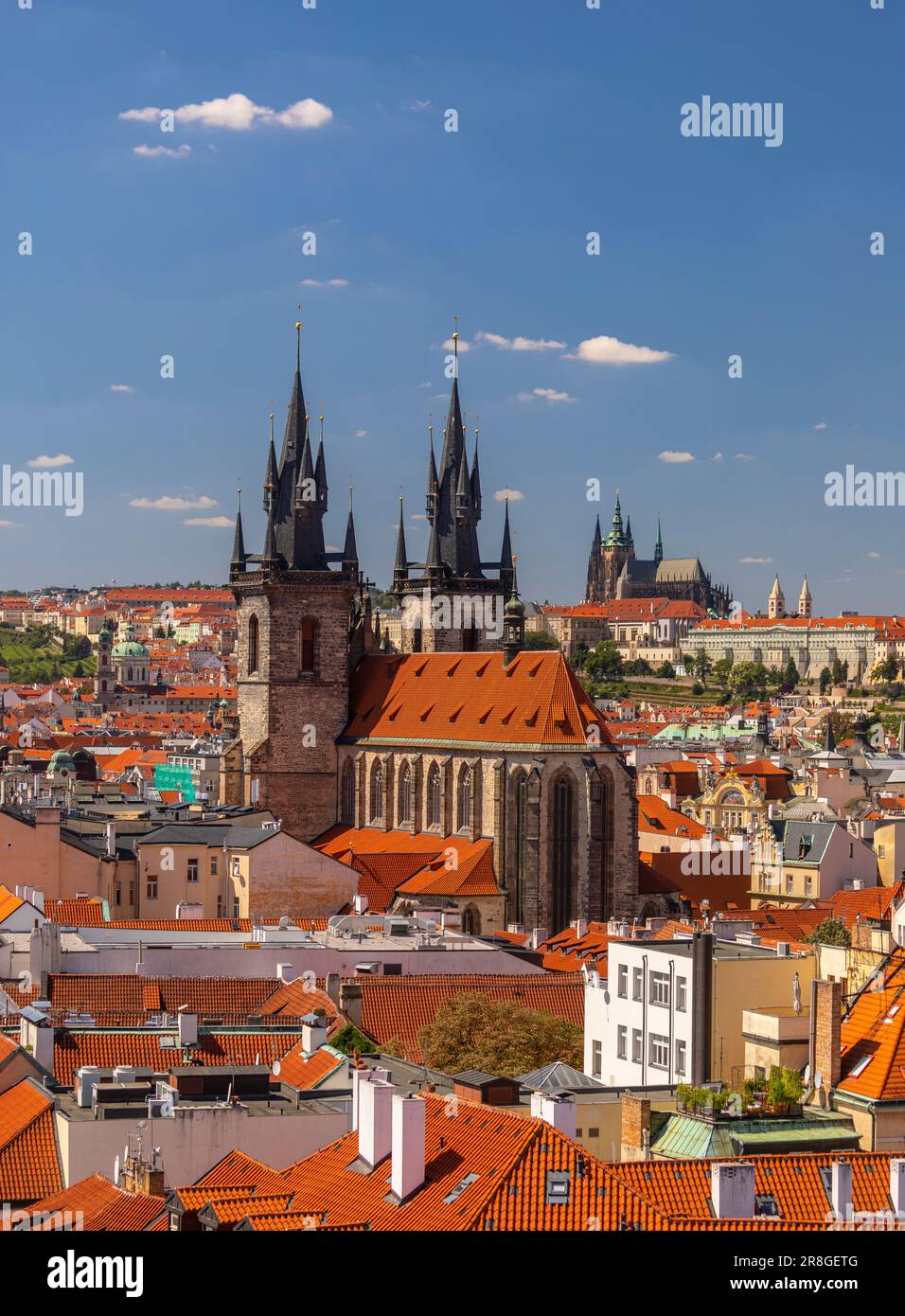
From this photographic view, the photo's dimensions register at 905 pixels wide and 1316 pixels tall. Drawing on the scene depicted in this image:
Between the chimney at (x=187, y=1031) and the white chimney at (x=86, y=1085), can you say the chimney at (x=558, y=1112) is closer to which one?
the white chimney at (x=86, y=1085)

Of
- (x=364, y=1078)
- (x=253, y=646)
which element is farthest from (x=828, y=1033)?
(x=253, y=646)

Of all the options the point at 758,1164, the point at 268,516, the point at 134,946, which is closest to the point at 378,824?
the point at 268,516

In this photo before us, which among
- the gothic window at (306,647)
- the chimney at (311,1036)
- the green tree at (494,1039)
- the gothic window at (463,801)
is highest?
the gothic window at (306,647)

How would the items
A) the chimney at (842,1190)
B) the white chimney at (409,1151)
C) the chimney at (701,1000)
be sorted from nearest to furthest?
1. the white chimney at (409,1151)
2. the chimney at (842,1190)
3. the chimney at (701,1000)

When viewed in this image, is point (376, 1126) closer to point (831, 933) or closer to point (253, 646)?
point (831, 933)

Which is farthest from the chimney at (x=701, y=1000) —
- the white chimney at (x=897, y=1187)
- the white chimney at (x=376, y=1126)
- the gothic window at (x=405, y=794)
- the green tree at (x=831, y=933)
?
the gothic window at (x=405, y=794)

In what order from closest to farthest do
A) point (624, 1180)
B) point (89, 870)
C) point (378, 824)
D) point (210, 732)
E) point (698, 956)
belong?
point (624, 1180) < point (698, 956) < point (89, 870) < point (378, 824) < point (210, 732)
